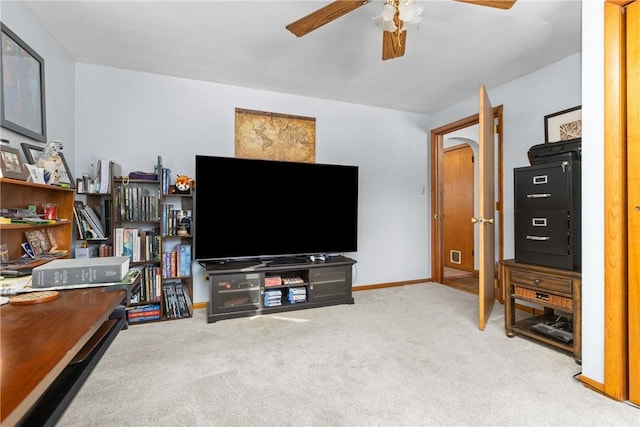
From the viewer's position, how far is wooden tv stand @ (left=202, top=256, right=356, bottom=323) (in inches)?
110

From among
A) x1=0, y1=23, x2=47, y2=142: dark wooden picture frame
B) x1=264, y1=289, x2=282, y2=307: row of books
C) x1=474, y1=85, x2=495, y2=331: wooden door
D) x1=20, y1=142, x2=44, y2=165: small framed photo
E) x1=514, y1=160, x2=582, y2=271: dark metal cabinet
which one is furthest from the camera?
x1=264, y1=289, x2=282, y2=307: row of books

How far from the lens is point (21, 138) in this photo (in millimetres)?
2018

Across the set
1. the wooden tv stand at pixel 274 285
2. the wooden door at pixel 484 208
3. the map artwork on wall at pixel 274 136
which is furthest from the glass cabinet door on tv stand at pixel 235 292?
the wooden door at pixel 484 208

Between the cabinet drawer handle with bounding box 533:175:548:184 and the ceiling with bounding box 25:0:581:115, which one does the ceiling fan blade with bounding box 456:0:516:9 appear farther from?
the cabinet drawer handle with bounding box 533:175:548:184

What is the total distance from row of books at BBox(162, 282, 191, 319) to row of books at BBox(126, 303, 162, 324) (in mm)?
80

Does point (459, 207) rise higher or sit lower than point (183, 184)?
lower

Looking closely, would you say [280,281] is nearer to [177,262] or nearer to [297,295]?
[297,295]

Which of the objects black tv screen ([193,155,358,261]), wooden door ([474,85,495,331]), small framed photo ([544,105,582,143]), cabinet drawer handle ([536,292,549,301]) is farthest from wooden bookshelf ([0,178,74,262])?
small framed photo ([544,105,582,143])

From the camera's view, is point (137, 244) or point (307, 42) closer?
point (307, 42)

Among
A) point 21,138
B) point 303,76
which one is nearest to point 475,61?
point 303,76

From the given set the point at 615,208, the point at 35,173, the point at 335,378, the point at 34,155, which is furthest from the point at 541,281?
the point at 34,155

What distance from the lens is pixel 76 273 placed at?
3.51 ft

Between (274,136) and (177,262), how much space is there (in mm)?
1662

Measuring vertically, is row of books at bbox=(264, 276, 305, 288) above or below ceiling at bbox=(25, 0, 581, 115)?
below
